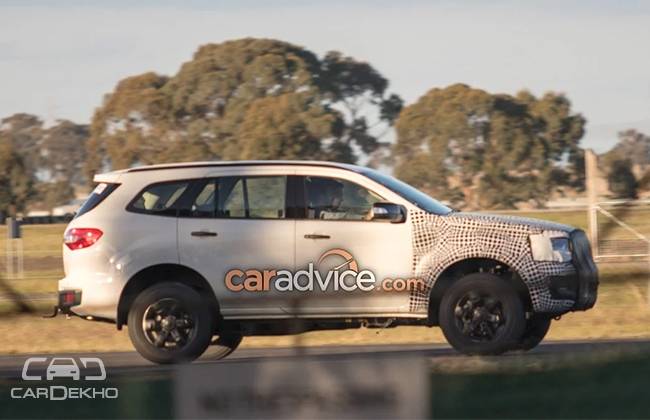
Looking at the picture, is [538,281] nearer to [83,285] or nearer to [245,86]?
[83,285]

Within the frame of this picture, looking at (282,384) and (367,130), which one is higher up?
(367,130)

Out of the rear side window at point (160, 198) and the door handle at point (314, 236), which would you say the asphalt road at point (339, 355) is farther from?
the rear side window at point (160, 198)

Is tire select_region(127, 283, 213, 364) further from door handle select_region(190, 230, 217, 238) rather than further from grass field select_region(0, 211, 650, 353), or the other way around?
grass field select_region(0, 211, 650, 353)

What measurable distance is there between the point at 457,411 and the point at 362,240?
336cm

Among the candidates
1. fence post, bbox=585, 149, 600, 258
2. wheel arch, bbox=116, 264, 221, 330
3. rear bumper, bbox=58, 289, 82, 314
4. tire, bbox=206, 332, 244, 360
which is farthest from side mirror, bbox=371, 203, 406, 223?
rear bumper, bbox=58, 289, 82, 314

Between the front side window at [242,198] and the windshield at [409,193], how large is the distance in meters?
0.80

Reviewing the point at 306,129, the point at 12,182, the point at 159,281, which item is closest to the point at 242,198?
the point at 159,281

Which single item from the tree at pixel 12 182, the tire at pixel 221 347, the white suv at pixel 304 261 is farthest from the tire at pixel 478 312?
the tree at pixel 12 182

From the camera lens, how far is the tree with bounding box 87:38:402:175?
1561 inches

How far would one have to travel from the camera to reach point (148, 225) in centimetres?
1141

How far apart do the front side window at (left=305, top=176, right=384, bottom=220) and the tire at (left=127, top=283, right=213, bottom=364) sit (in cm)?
123

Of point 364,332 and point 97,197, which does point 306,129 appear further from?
point 97,197

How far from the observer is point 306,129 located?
39.5 meters

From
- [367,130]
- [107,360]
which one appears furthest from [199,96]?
[107,360]
